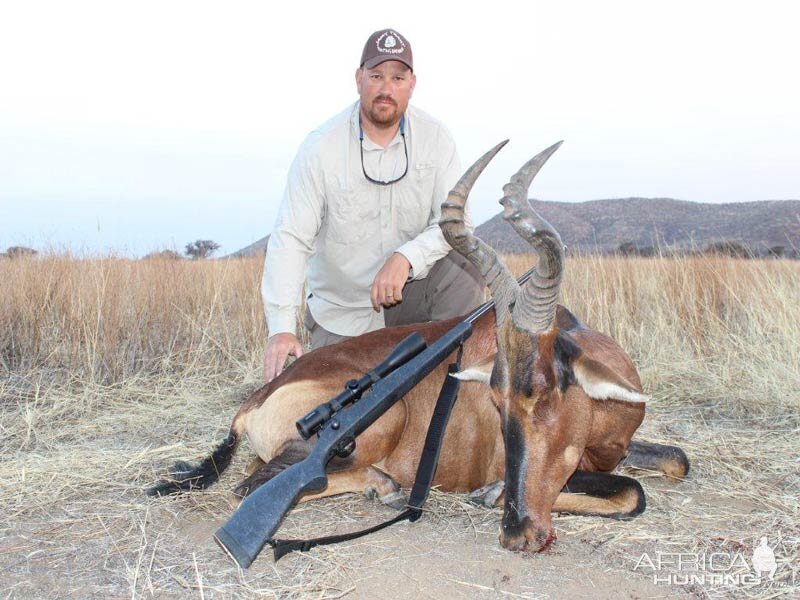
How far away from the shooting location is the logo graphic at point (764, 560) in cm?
343

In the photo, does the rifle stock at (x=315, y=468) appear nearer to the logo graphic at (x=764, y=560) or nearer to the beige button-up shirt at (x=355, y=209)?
the beige button-up shirt at (x=355, y=209)

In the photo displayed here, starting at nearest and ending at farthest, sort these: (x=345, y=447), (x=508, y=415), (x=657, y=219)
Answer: (x=508, y=415) < (x=345, y=447) < (x=657, y=219)

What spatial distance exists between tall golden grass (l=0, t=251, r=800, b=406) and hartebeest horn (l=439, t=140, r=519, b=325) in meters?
3.44

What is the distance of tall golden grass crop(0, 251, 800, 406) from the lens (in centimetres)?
745

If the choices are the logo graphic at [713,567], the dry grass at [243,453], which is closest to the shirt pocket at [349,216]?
the dry grass at [243,453]

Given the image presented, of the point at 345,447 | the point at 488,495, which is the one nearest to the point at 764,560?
the point at 488,495

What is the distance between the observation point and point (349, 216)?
5.96 meters

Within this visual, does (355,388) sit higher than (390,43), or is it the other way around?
(390,43)

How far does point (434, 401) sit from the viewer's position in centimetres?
475

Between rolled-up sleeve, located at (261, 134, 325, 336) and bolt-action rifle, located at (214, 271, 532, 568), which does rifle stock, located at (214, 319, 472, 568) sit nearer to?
bolt-action rifle, located at (214, 271, 532, 568)

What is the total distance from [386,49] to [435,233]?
4.70 feet

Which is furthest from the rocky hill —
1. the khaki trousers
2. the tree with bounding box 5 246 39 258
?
the khaki trousers

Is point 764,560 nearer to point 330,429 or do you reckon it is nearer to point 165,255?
point 330,429

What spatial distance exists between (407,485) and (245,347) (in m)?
4.52
